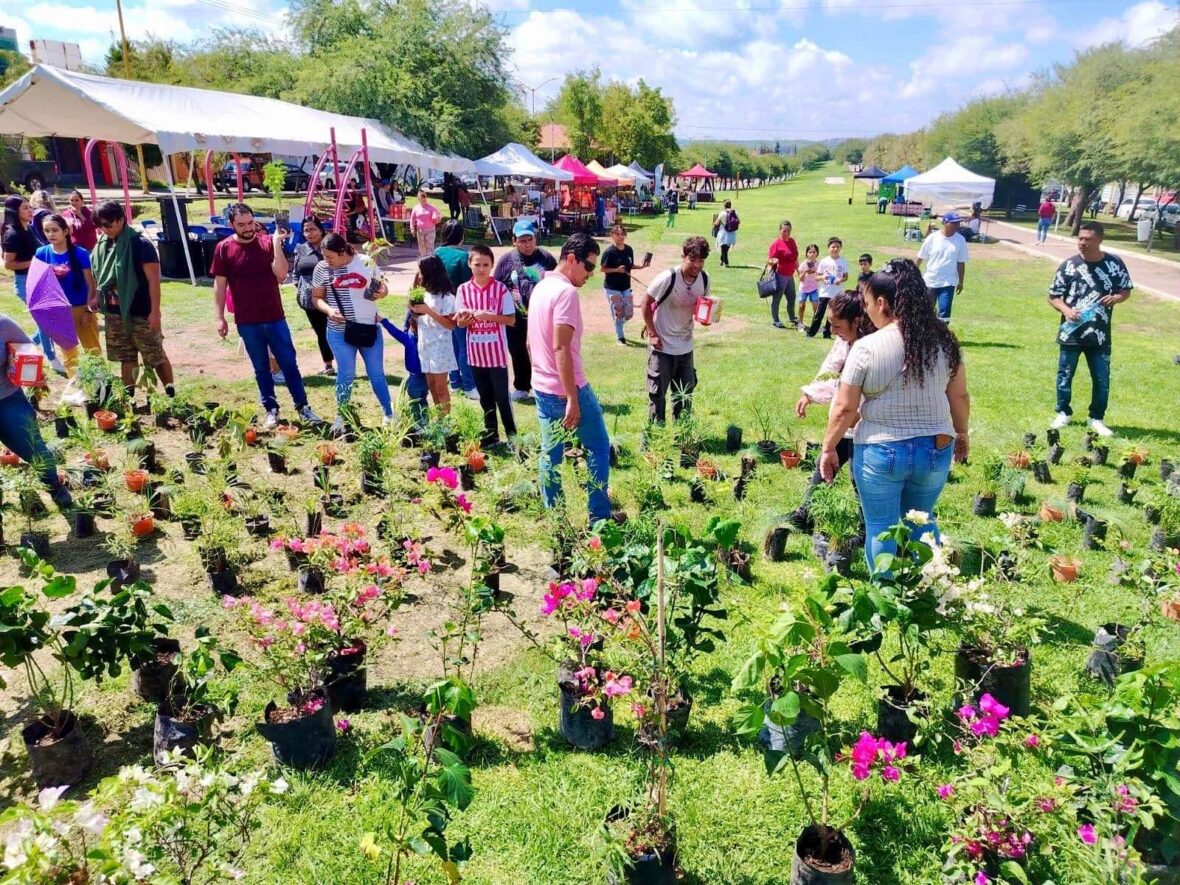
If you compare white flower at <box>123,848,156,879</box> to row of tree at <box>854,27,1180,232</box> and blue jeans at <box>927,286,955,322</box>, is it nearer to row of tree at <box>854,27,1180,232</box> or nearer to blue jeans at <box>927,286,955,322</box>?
blue jeans at <box>927,286,955,322</box>

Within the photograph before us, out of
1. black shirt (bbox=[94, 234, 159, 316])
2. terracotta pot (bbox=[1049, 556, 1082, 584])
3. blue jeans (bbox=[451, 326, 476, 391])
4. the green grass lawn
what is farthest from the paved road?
black shirt (bbox=[94, 234, 159, 316])

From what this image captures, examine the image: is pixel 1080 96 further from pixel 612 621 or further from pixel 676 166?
pixel 612 621

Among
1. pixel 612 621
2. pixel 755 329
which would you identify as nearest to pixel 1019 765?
pixel 612 621

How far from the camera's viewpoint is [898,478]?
3.31m

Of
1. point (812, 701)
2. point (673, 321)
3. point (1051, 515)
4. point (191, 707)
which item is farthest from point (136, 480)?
point (1051, 515)

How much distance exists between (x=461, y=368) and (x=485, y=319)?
2079mm

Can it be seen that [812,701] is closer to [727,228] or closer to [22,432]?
[22,432]

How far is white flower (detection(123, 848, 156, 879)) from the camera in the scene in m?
1.49

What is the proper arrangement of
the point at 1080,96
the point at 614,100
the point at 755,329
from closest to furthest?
1. the point at 755,329
2. the point at 1080,96
3. the point at 614,100

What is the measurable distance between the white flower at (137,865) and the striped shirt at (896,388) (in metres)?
2.95

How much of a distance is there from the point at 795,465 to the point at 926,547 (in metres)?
3.47

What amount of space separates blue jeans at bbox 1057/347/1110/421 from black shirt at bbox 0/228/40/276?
10327 mm

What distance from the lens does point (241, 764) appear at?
3000 millimetres

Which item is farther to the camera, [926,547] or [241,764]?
[241,764]
